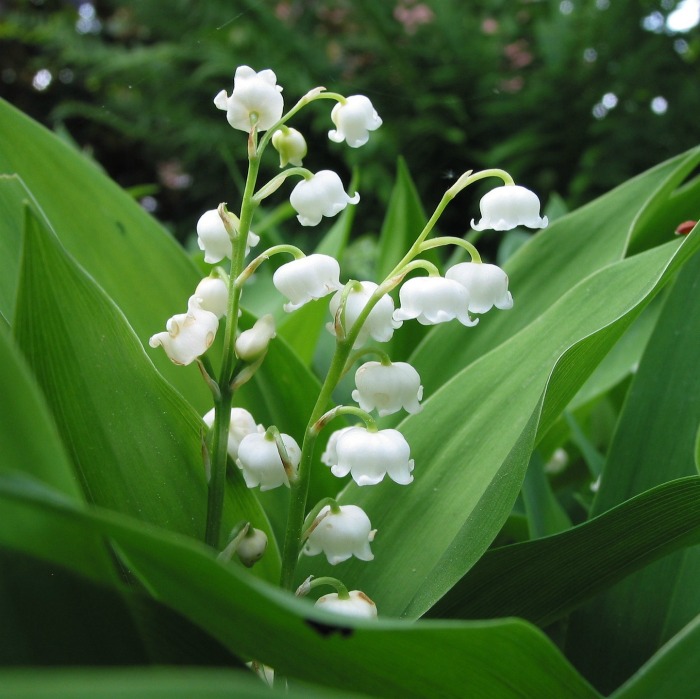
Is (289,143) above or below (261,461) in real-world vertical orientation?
above

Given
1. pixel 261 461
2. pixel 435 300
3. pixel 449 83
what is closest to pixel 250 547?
pixel 261 461

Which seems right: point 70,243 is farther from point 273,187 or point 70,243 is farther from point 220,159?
point 220,159

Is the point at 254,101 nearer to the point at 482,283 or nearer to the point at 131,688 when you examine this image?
the point at 482,283

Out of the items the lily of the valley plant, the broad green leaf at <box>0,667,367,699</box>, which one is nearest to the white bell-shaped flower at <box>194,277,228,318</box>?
the lily of the valley plant

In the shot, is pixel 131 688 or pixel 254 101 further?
pixel 254 101

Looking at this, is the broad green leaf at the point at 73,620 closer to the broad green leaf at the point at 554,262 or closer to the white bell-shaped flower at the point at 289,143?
the white bell-shaped flower at the point at 289,143

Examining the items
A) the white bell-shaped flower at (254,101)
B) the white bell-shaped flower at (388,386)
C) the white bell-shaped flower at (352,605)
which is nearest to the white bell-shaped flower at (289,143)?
the white bell-shaped flower at (254,101)
